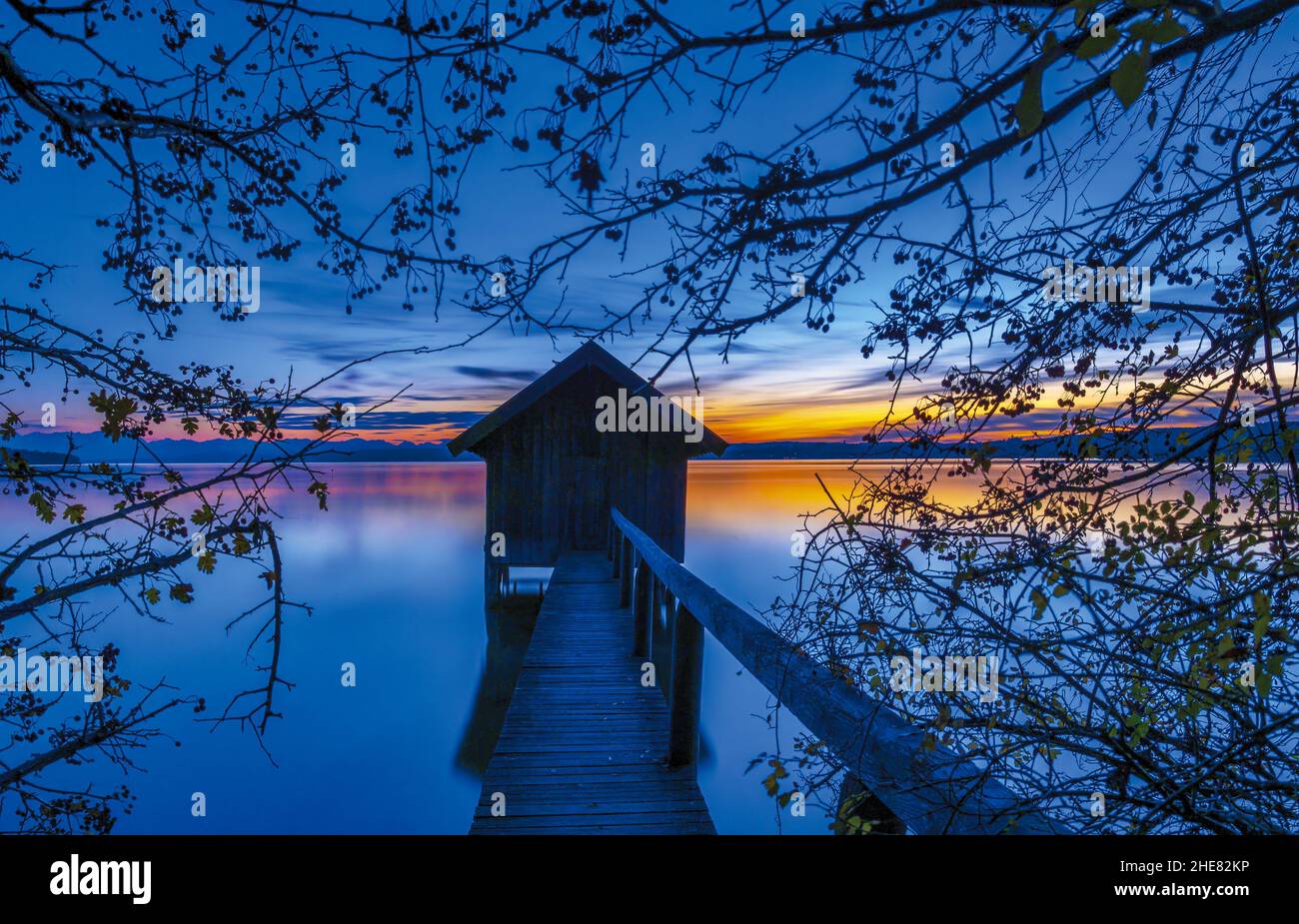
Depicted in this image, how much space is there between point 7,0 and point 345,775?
10.9 m

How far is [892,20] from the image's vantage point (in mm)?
1998

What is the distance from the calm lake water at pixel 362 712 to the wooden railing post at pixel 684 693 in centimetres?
53

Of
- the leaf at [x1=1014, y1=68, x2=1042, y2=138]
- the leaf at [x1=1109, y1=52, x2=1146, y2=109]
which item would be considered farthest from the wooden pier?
the leaf at [x1=1109, y1=52, x2=1146, y2=109]

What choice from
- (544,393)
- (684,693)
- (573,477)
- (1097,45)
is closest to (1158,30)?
(1097,45)

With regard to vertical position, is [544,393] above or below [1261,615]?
above

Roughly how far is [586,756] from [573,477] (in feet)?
26.2

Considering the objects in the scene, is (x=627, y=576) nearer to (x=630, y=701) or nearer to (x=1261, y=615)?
(x=630, y=701)

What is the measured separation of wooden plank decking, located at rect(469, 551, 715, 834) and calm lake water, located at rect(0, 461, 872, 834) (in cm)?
79

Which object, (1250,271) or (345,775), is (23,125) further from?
(345,775)

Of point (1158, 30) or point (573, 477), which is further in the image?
point (573, 477)

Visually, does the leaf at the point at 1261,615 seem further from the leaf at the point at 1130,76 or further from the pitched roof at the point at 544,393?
the pitched roof at the point at 544,393

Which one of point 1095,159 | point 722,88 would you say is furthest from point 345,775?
point 1095,159

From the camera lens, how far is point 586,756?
333 centimetres

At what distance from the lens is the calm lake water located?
834 cm
